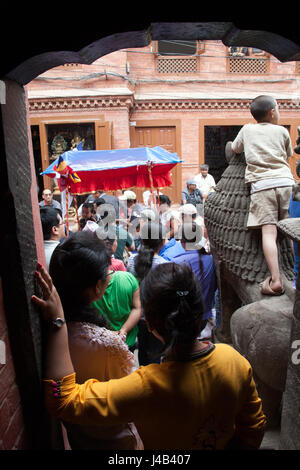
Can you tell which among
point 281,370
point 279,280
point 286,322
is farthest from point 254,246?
point 281,370

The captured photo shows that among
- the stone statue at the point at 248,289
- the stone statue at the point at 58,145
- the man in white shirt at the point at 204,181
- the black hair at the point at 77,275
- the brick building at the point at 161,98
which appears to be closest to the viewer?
the black hair at the point at 77,275

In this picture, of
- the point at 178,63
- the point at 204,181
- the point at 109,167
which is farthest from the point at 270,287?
the point at 178,63

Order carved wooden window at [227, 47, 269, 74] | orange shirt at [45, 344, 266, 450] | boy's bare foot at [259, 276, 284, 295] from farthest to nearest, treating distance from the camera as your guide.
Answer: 1. carved wooden window at [227, 47, 269, 74]
2. boy's bare foot at [259, 276, 284, 295]
3. orange shirt at [45, 344, 266, 450]

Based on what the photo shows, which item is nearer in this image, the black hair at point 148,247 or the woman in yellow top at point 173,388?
the woman in yellow top at point 173,388

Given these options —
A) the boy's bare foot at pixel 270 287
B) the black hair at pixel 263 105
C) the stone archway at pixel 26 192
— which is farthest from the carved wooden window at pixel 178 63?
the stone archway at pixel 26 192

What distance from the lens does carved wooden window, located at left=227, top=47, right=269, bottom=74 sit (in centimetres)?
1145

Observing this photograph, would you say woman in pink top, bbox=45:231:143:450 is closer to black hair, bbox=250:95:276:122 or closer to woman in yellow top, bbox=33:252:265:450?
woman in yellow top, bbox=33:252:265:450

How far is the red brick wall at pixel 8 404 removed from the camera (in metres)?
1.17

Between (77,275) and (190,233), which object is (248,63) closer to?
(190,233)

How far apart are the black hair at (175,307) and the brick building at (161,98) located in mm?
9705

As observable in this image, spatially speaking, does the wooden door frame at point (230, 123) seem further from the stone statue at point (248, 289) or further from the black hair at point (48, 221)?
the black hair at point (48, 221)

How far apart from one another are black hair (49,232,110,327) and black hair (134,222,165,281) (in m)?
1.36

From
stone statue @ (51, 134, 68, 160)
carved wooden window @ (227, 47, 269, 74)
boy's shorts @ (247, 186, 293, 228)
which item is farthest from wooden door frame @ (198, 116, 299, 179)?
boy's shorts @ (247, 186, 293, 228)
